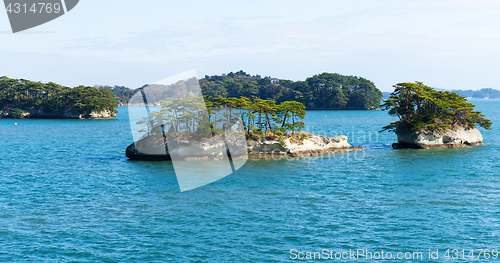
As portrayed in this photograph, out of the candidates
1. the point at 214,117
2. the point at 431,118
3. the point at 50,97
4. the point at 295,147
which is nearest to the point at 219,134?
the point at 214,117

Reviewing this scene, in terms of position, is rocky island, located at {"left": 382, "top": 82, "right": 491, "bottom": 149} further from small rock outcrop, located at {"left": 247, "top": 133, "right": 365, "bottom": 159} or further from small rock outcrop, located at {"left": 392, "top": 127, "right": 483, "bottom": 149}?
Answer: small rock outcrop, located at {"left": 247, "top": 133, "right": 365, "bottom": 159}

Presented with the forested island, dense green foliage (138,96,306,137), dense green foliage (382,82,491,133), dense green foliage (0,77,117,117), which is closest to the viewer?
the forested island

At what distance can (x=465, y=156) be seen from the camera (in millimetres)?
51469

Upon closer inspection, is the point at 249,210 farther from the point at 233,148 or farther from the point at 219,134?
the point at 219,134

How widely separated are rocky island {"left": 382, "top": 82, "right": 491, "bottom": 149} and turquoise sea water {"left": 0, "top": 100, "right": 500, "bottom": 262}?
896 centimetres

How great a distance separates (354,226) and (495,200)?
521 inches

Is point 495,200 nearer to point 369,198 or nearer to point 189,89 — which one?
point 369,198

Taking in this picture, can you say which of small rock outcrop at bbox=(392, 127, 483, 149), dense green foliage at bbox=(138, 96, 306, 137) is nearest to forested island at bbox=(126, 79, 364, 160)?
dense green foliage at bbox=(138, 96, 306, 137)

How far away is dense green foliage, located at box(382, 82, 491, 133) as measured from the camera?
5759 centimetres

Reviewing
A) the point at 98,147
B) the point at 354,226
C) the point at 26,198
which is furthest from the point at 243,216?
the point at 98,147

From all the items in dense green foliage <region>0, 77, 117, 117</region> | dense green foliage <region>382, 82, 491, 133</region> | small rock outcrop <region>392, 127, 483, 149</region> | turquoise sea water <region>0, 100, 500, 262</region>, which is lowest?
turquoise sea water <region>0, 100, 500, 262</region>

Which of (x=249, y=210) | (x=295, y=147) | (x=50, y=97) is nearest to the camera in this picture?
(x=249, y=210)

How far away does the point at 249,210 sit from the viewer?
2923 cm

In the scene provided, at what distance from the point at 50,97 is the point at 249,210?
13761 centimetres
